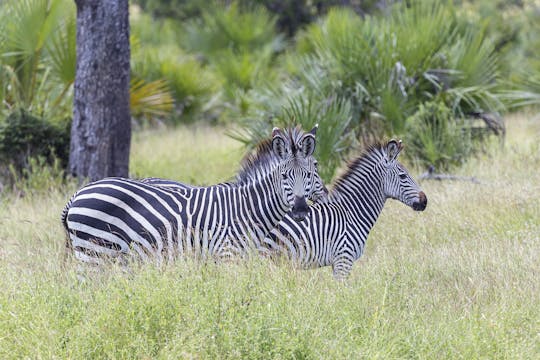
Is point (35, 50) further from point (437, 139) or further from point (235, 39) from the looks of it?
point (235, 39)

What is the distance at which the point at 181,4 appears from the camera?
2644 cm

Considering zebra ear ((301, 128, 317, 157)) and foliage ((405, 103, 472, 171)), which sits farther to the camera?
foliage ((405, 103, 472, 171))

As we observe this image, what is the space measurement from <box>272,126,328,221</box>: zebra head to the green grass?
0.60 m

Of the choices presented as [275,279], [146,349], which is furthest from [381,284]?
[146,349]

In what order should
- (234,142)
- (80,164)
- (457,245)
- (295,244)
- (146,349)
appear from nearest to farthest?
(146,349) → (295,244) → (457,245) → (80,164) → (234,142)

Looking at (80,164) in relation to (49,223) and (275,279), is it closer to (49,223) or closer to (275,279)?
(49,223)

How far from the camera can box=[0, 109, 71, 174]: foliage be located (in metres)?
10.1

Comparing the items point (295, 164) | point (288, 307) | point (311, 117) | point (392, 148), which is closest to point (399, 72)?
point (311, 117)

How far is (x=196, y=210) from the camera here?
590 centimetres

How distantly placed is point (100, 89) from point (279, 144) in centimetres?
431

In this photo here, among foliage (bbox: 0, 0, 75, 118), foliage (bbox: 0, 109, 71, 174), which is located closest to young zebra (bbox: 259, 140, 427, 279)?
foliage (bbox: 0, 109, 71, 174)

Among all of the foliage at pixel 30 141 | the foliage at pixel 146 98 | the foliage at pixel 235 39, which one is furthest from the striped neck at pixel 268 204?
the foliage at pixel 235 39

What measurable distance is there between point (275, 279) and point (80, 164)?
5064mm

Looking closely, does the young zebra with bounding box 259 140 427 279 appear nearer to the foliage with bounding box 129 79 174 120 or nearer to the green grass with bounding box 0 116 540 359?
the green grass with bounding box 0 116 540 359
